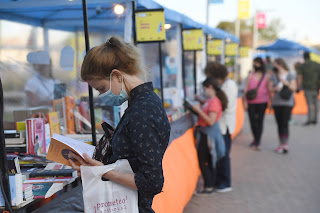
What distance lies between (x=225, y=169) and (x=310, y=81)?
616cm

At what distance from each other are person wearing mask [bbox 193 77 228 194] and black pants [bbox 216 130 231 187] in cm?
12

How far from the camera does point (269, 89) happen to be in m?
6.75

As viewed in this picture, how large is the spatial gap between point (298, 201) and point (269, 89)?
2686 millimetres

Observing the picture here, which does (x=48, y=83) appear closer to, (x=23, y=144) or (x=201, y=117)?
(x=23, y=144)

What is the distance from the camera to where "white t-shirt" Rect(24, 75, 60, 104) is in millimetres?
3860

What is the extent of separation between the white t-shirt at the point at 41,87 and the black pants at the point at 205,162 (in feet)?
6.02

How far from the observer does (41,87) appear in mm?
3988

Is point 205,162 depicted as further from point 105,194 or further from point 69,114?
point 105,194

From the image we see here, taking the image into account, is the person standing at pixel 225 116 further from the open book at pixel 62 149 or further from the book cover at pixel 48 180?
the open book at pixel 62 149

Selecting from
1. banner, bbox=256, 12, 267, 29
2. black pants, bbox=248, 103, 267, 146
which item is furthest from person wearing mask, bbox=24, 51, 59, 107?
banner, bbox=256, 12, 267, 29

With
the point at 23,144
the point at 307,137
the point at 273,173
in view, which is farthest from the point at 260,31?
the point at 23,144

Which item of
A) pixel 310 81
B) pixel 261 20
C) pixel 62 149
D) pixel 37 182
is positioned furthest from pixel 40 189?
pixel 261 20

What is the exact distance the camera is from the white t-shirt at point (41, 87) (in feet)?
12.7

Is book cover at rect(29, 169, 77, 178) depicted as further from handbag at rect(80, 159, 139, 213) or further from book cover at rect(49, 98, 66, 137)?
book cover at rect(49, 98, 66, 137)
